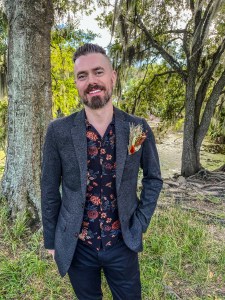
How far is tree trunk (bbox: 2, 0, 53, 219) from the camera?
2654 mm

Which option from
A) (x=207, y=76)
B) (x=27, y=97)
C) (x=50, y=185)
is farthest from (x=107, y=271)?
(x=207, y=76)

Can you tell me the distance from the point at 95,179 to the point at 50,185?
250 mm

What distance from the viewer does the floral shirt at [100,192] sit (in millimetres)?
1399

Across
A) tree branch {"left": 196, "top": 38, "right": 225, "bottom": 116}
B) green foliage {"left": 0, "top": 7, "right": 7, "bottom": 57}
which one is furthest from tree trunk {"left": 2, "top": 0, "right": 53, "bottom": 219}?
tree branch {"left": 196, "top": 38, "right": 225, "bottom": 116}

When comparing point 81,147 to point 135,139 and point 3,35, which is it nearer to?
point 135,139

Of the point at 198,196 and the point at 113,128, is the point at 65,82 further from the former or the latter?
the point at 113,128

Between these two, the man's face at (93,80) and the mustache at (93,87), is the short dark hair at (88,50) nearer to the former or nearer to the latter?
the man's face at (93,80)

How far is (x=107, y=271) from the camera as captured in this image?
5.04 ft

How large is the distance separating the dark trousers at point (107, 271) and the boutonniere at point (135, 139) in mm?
525

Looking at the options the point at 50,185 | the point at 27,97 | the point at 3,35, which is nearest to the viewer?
the point at 50,185

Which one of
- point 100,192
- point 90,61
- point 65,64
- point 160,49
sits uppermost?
point 160,49

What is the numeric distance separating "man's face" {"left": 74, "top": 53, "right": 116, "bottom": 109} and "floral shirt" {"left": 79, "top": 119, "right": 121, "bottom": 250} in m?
0.14

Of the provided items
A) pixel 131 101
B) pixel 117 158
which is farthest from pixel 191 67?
pixel 117 158

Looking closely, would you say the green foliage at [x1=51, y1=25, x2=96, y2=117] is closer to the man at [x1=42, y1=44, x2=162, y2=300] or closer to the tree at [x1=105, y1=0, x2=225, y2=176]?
the tree at [x1=105, y1=0, x2=225, y2=176]
